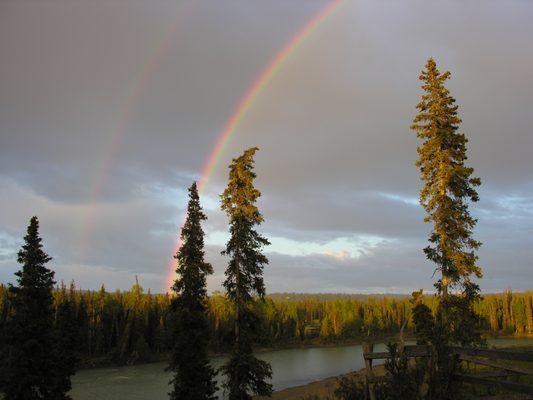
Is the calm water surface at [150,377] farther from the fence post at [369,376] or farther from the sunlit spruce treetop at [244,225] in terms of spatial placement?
the fence post at [369,376]

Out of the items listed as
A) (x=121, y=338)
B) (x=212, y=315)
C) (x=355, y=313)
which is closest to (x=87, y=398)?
(x=121, y=338)

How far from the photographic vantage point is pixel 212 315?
106750 millimetres

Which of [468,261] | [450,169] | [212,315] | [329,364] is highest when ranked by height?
[450,169]

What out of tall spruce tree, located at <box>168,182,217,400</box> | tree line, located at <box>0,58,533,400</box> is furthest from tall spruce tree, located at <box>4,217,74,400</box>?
tall spruce tree, located at <box>168,182,217,400</box>

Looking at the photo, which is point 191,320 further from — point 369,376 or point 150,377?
point 150,377

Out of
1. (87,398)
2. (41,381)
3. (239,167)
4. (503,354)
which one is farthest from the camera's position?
(87,398)

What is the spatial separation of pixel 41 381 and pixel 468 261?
2565 centimetres

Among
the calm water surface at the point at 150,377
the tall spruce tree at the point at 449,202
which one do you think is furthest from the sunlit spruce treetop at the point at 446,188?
the calm water surface at the point at 150,377

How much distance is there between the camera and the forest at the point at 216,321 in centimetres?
8381

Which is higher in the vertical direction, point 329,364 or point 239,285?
point 239,285

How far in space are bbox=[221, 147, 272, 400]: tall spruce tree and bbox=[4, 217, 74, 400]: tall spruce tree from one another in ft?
34.6

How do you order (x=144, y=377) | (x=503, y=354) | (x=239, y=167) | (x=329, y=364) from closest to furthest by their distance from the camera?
1. (x=503, y=354)
2. (x=239, y=167)
3. (x=144, y=377)
4. (x=329, y=364)

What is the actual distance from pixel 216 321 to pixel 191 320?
7755 cm

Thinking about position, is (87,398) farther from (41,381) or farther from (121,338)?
(121,338)
